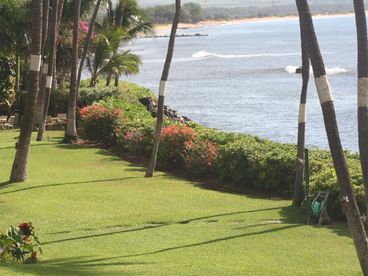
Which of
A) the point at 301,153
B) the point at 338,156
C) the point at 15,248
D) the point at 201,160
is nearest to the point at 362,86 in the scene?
the point at 338,156

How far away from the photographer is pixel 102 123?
2703 centimetres

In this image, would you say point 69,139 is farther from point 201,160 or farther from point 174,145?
point 201,160

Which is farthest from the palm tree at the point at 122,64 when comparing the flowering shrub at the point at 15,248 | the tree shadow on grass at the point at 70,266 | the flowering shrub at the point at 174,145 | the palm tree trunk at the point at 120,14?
the flowering shrub at the point at 15,248

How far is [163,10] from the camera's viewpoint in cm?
16775

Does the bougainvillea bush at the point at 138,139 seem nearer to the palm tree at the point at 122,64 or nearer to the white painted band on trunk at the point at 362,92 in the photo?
the palm tree at the point at 122,64

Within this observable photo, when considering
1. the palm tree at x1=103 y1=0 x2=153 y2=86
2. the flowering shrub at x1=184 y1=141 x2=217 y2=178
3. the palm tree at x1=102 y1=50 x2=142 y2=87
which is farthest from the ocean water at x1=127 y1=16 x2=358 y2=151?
the flowering shrub at x1=184 y1=141 x2=217 y2=178

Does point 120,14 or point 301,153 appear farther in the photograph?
point 120,14

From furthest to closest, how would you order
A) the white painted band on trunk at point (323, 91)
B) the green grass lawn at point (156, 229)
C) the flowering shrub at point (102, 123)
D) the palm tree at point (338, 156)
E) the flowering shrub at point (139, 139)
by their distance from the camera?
the flowering shrub at point (102, 123), the flowering shrub at point (139, 139), the green grass lawn at point (156, 229), the white painted band on trunk at point (323, 91), the palm tree at point (338, 156)

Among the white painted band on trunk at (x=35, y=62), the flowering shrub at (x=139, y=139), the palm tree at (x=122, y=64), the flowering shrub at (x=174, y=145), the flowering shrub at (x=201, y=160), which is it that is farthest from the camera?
the palm tree at (x=122, y=64)

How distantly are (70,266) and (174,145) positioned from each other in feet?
39.4

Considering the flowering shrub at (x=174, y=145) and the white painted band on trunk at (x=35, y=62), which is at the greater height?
the white painted band on trunk at (x=35, y=62)

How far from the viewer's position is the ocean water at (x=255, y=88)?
40.9 metres

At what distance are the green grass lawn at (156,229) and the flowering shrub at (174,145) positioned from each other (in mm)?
1172

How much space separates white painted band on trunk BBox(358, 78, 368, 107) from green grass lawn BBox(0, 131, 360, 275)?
228 centimetres
